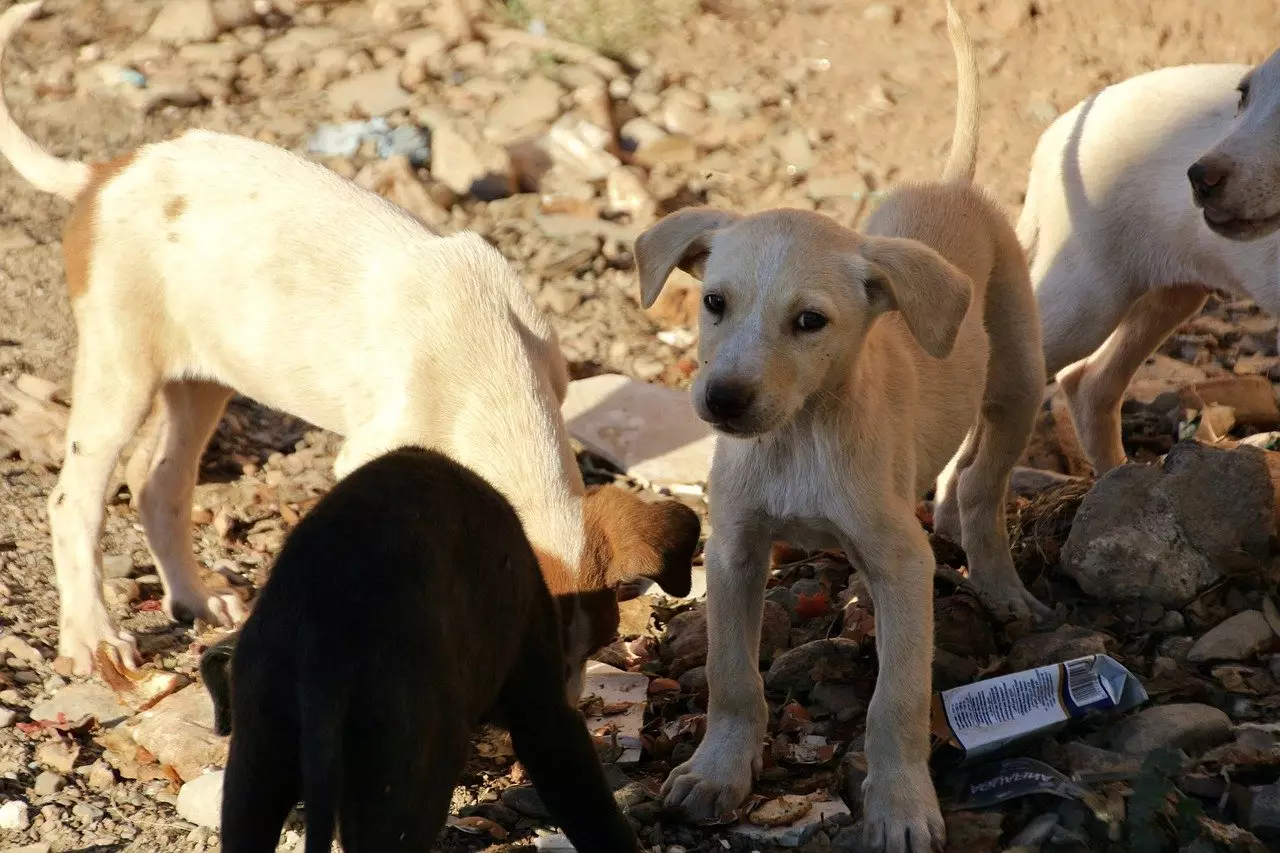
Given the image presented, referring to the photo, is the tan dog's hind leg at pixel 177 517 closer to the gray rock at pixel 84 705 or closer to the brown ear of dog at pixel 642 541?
the gray rock at pixel 84 705

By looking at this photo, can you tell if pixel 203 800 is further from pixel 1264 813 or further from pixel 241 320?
pixel 1264 813

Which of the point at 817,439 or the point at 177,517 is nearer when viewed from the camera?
the point at 817,439

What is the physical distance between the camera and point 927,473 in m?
4.21

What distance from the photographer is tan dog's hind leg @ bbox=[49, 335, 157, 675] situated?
5.06 m

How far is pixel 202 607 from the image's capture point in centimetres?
536

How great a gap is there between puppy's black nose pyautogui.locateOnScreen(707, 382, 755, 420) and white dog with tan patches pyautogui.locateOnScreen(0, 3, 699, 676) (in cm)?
125

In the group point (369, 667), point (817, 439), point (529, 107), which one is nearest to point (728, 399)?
point (817, 439)

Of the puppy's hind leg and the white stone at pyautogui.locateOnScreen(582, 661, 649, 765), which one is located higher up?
the puppy's hind leg

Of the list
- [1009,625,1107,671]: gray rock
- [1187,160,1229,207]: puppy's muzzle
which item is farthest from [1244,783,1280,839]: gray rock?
[1187,160,1229,207]: puppy's muzzle

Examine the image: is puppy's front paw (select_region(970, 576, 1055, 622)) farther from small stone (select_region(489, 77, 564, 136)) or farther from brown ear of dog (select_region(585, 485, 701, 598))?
small stone (select_region(489, 77, 564, 136))

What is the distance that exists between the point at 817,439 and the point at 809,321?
339mm

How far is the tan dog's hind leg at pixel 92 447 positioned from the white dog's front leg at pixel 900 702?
8.96ft

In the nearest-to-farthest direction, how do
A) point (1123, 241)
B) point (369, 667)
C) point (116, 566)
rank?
point (369, 667) < point (116, 566) < point (1123, 241)

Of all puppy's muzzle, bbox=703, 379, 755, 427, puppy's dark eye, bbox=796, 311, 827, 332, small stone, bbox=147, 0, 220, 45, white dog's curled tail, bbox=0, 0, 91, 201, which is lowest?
small stone, bbox=147, 0, 220, 45
